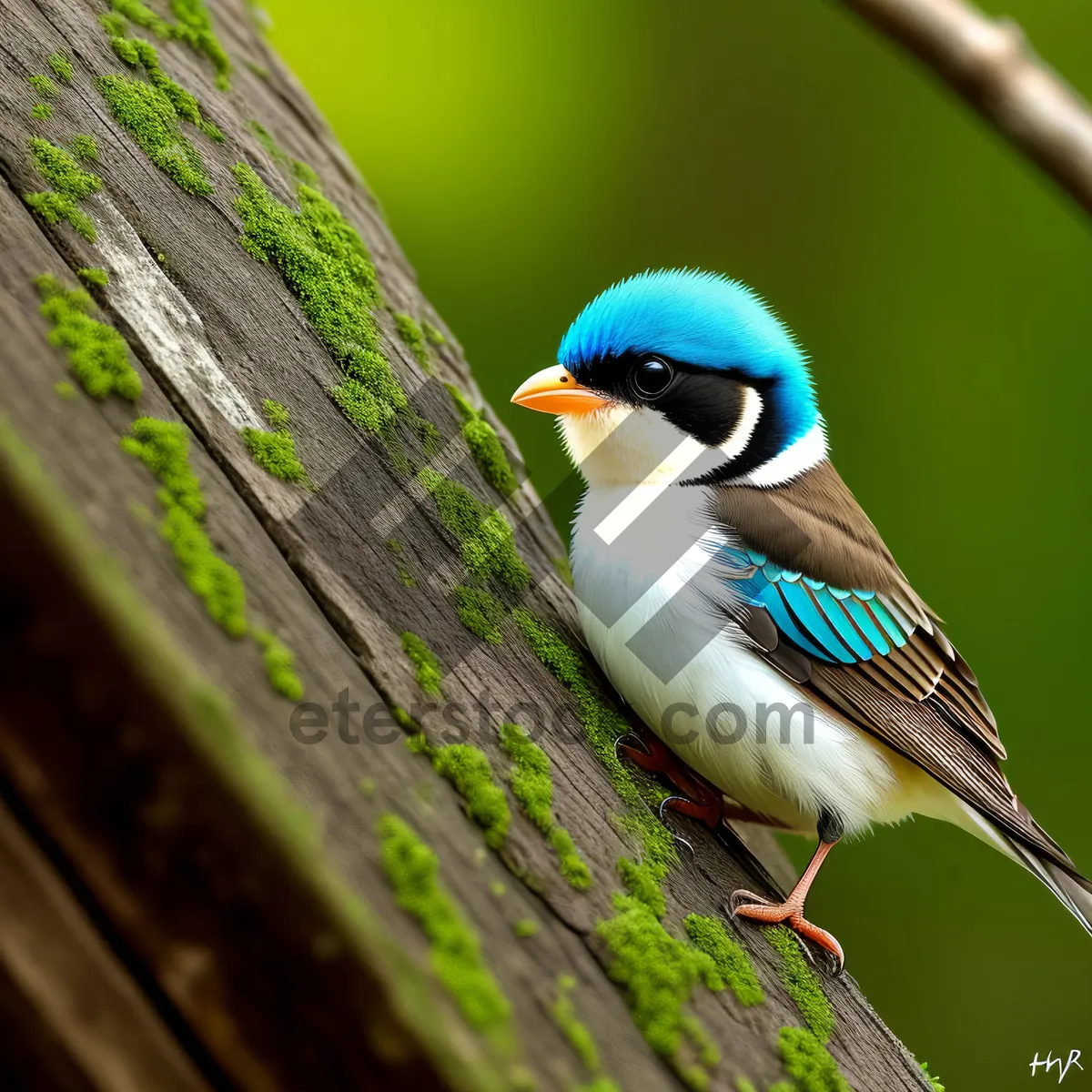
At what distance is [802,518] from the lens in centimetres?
235

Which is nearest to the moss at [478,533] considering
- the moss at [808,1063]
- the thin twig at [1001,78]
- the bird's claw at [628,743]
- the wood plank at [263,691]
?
the wood plank at [263,691]

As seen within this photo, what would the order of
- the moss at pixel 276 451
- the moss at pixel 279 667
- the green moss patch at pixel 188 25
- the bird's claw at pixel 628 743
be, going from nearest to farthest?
the moss at pixel 279 667, the moss at pixel 276 451, the bird's claw at pixel 628 743, the green moss patch at pixel 188 25

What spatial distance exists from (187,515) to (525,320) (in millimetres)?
3563

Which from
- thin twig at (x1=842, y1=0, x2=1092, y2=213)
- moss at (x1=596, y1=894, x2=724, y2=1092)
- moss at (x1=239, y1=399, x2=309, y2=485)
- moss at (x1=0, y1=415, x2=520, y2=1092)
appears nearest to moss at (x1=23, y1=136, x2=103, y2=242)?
moss at (x1=239, y1=399, x2=309, y2=485)

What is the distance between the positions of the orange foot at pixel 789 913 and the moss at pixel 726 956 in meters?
0.13

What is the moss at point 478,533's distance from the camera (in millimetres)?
1909

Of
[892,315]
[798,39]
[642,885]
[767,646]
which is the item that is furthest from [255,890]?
[798,39]

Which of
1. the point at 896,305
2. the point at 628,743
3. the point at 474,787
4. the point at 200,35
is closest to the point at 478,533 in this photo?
the point at 628,743

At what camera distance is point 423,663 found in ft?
5.01

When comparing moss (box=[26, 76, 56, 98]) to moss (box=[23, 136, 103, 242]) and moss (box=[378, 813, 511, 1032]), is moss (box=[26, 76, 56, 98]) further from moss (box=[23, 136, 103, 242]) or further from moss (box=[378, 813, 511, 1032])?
moss (box=[378, 813, 511, 1032])

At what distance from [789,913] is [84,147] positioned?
165 cm

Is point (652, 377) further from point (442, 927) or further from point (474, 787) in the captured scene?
point (442, 927)

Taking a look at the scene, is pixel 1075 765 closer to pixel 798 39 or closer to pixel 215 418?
pixel 798 39

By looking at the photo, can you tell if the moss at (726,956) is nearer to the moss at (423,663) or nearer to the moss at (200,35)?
the moss at (423,663)
